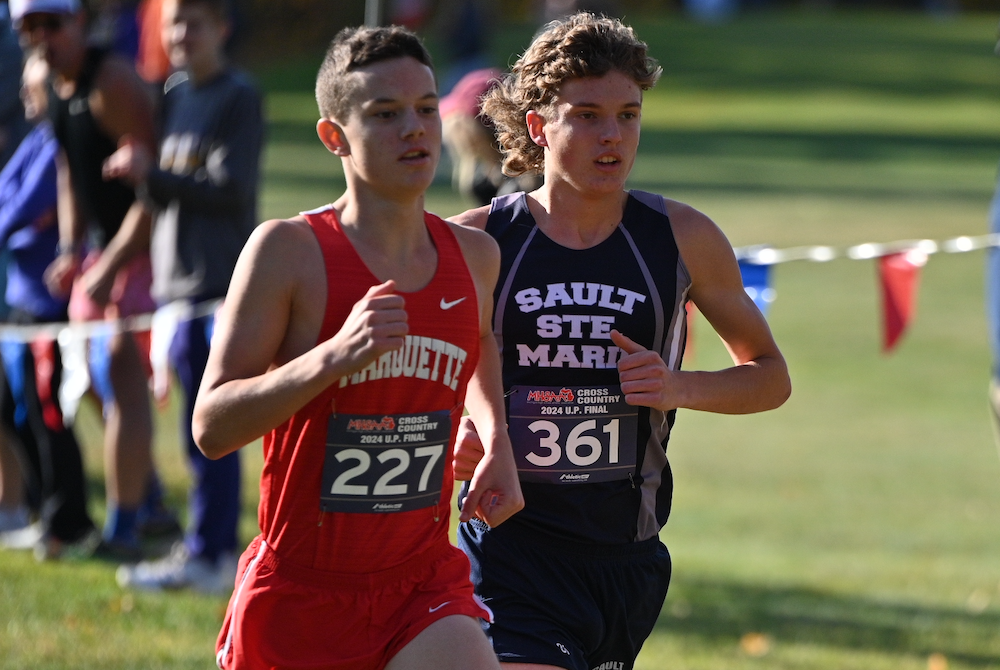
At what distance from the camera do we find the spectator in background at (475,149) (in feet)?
18.1

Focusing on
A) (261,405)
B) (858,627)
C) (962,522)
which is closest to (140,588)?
(858,627)

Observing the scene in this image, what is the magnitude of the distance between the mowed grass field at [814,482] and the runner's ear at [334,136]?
2633 millimetres

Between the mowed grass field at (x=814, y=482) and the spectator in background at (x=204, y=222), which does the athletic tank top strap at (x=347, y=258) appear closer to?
the mowed grass field at (x=814, y=482)

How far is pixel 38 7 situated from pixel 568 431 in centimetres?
388

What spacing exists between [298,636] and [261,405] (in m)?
0.56

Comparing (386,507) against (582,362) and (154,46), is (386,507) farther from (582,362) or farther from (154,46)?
(154,46)

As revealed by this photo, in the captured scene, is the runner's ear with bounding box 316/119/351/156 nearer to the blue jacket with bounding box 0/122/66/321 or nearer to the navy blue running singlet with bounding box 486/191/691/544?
the navy blue running singlet with bounding box 486/191/691/544

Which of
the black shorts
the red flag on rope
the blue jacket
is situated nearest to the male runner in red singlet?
the black shorts

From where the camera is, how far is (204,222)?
6000mm

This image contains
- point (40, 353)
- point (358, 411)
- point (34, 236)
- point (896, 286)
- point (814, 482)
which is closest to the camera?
point (358, 411)

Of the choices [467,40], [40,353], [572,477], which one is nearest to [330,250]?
[572,477]

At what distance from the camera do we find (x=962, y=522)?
8273 mm

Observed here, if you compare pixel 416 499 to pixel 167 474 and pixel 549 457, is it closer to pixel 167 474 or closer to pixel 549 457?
pixel 549 457

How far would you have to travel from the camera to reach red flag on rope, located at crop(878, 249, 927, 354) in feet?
20.6
